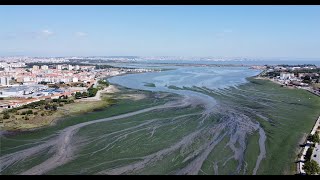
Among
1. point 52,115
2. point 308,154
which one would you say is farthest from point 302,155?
point 52,115

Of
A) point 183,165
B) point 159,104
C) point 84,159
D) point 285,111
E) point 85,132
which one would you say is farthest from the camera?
point 159,104

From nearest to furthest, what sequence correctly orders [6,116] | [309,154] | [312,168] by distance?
1. [312,168]
2. [309,154]
3. [6,116]

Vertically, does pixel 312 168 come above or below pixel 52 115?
above

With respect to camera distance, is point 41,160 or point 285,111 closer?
point 41,160

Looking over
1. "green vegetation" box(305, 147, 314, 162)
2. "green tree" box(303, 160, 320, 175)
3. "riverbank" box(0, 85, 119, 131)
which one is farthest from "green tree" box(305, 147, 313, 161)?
"riverbank" box(0, 85, 119, 131)

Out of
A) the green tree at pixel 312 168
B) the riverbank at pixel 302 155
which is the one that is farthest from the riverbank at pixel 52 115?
the green tree at pixel 312 168

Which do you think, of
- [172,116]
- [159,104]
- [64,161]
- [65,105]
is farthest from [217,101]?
[64,161]

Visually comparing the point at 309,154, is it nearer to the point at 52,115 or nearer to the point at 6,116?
the point at 52,115

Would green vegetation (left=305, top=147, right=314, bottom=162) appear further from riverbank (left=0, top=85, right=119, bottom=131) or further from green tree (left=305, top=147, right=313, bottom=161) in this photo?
riverbank (left=0, top=85, right=119, bottom=131)
